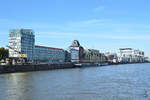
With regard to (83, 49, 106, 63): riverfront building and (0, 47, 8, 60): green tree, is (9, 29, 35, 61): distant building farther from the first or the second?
(83, 49, 106, 63): riverfront building

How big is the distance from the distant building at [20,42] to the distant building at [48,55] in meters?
6.51

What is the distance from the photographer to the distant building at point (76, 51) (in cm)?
13788

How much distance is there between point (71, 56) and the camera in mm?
136250

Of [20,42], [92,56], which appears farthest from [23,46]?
[92,56]

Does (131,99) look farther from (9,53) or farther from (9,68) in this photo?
(9,53)

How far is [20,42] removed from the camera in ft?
273

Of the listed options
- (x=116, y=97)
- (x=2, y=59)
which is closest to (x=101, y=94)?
(x=116, y=97)

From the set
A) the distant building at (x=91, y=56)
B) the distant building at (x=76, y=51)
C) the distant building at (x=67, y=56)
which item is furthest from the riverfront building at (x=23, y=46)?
the distant building at (x=91, y=56)

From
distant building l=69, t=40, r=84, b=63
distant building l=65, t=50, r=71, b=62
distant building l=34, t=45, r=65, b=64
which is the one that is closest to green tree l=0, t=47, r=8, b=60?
distant building l=34, t=45, r=65, b=64

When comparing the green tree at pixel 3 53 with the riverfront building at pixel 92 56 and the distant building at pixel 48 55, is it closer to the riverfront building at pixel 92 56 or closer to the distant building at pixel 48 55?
the distant building at pixel 48 55

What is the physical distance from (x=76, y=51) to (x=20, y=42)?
62.8 metres

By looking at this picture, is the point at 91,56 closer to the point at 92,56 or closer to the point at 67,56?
the point at 92,56

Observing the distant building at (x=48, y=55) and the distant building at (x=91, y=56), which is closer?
the distant building at (x=48, y=55)

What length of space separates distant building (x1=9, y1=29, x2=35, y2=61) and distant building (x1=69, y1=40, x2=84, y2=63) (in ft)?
167
